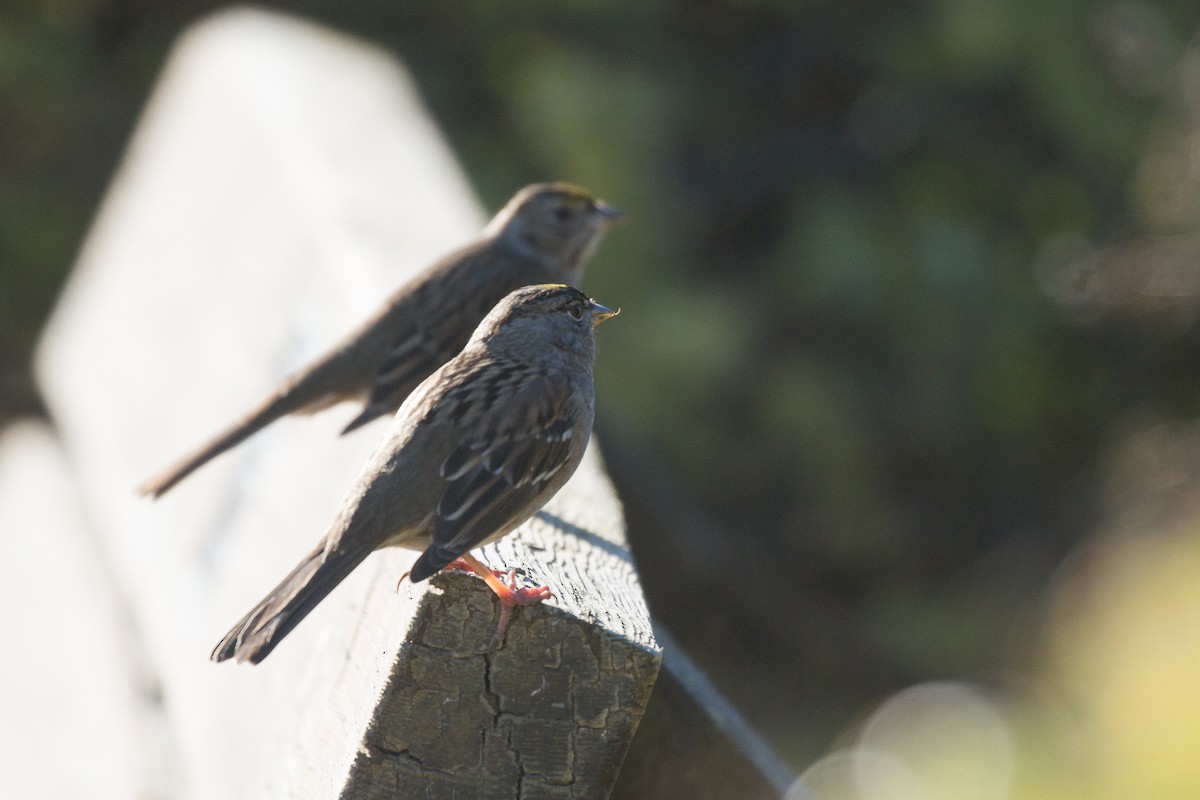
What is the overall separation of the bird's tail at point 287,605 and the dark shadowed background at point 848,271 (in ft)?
9.60

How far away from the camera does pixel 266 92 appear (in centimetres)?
378

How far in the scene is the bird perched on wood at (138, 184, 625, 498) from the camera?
2689 millimetres

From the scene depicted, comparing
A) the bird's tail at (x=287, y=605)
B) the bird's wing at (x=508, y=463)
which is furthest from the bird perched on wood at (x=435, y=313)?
the bird's tail at (x=287, y=605)

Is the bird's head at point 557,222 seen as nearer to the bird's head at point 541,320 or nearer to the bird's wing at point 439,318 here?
the bird's wing at point 439,318

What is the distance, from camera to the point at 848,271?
5.27m

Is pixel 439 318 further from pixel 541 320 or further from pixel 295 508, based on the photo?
pixel 295 508

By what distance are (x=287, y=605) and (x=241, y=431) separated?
983 mm

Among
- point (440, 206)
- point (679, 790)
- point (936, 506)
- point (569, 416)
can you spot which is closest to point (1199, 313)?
point (936, 506)

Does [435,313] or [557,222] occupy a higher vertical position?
[557,222]

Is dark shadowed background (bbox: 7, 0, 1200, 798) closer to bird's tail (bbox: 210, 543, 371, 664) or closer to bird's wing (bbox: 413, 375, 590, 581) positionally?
bird's wing (bbox: 413, 375, 590, 581)

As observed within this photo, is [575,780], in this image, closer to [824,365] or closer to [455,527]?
[455,527]

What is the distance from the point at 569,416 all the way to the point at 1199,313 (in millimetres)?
3817

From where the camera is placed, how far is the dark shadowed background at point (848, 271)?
516 cm

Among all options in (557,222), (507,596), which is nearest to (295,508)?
(507,596)
